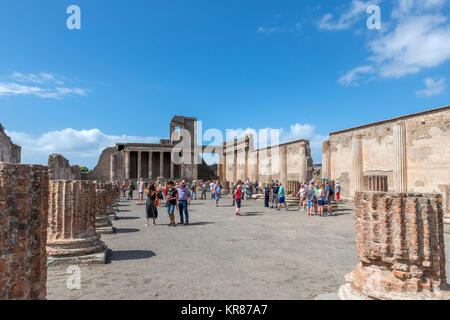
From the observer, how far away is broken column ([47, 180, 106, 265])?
5.41 metres

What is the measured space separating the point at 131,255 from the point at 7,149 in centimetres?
966

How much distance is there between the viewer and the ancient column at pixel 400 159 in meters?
14.6

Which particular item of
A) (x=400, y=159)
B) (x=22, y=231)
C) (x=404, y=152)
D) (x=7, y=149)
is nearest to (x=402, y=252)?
(x=22, y=231)

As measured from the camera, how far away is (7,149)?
12102 millimetres

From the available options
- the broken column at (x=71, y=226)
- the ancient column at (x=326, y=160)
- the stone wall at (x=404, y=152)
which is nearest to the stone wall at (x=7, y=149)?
the broken column at (x=71, y=226)

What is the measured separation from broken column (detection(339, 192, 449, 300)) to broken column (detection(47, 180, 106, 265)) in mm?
4446

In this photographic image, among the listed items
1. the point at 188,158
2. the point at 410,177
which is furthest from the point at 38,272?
the point at 188,158

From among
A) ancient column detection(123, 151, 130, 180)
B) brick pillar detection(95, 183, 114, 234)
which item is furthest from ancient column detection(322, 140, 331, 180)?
ancient column detection(123, 151, 130, 180)

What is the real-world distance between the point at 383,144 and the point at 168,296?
1586 cm

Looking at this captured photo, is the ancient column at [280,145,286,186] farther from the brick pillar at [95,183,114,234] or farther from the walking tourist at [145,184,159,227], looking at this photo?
the brick pillar at [95,183,114,234]

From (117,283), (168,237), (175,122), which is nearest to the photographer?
(117,283)

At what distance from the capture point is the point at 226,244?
22.9 ft
